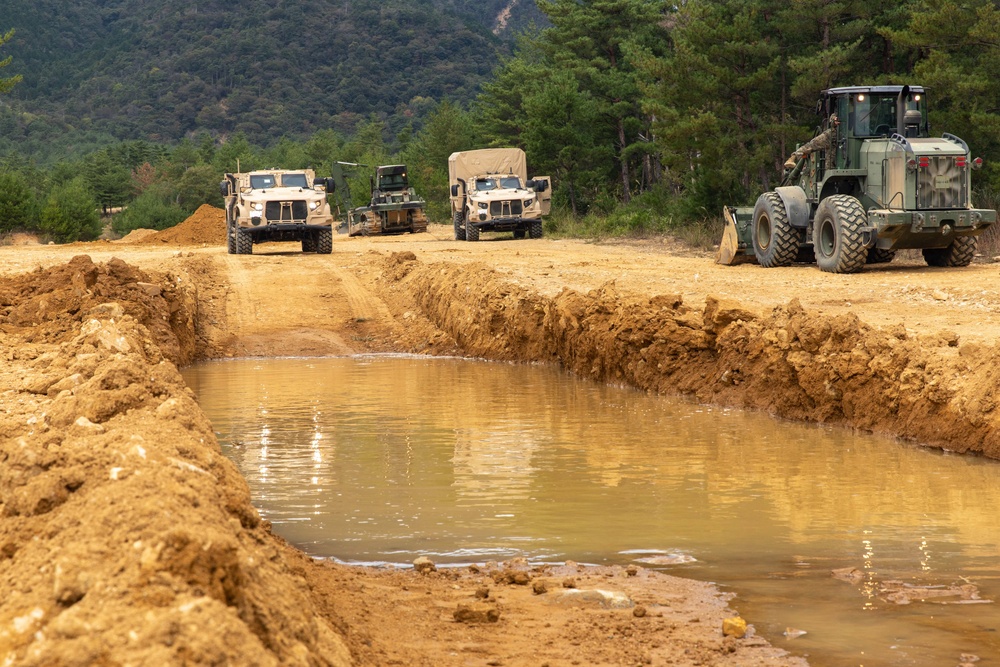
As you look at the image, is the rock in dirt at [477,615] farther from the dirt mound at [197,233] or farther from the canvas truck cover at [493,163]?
the dirt mound at [197,233]

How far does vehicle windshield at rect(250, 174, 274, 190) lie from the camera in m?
30.6

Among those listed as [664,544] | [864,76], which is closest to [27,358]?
[664,544]

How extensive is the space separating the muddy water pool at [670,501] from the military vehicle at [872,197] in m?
7.70

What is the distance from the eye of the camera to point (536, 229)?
37.4 meters

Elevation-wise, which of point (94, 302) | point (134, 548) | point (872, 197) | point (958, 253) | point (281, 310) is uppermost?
point (872, 197)

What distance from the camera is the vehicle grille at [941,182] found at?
1991 cm

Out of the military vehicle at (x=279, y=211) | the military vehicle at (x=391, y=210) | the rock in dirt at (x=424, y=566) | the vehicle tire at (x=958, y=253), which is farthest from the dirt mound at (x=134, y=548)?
the military vehicle at (x=391, y=210)

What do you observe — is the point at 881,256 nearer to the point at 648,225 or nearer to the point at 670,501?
the point at 648,225

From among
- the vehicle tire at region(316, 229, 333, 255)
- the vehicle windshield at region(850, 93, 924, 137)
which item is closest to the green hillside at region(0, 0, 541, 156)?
the vehicle tire at region(316, 229, 333, 255)

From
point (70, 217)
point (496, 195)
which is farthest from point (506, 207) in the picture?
point (70, 217)

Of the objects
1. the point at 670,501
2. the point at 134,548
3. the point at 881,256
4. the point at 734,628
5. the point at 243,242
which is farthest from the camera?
the point at 243,242

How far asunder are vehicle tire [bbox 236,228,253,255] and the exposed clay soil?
3666 millimetres

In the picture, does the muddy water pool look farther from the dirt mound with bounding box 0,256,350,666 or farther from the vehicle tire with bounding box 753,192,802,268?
the vehicle tire with bounding box 753,192,802,268

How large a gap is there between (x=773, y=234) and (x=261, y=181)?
13888 mm
